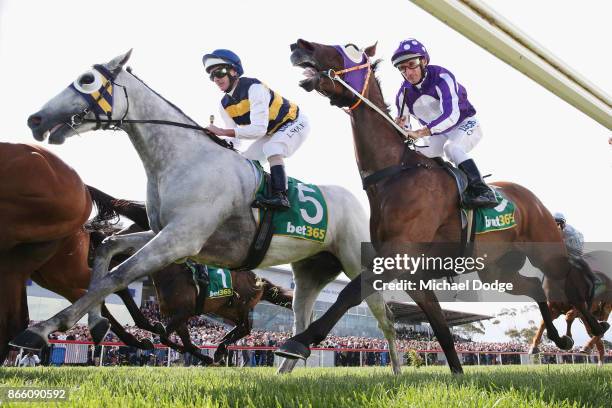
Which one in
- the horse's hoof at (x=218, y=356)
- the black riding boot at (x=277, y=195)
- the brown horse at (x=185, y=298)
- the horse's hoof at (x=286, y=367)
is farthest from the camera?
the horse's hoof at (x=218, y=356)

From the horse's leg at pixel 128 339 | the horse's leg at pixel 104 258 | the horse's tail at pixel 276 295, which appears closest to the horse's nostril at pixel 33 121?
the horse's leg at pixel 104 258

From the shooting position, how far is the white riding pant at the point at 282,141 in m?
5.25

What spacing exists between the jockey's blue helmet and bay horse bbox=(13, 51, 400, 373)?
0.56 m

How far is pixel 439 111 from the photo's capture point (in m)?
5.28

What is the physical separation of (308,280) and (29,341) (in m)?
3.38

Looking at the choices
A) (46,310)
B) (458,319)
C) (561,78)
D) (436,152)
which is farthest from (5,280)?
(458,319)

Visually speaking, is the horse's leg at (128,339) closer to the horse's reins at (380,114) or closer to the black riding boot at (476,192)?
the horse's reins at (380,114)

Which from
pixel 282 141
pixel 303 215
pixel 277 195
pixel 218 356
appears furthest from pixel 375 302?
pixel 218 356

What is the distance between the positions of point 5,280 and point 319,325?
3.26m

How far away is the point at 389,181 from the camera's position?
450 cm

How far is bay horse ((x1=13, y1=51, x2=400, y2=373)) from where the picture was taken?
4.12 m

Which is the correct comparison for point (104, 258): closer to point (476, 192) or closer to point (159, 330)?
point (476, 192)

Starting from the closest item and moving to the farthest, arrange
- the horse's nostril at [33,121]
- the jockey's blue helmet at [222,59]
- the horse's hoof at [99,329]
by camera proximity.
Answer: the horse's hoof at [99,329]
the horse's nostril at [33,121]
the jockey's blue helmet at [222,59]

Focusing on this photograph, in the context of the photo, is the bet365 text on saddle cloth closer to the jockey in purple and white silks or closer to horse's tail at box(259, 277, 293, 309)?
the jockey in purple and white silks
